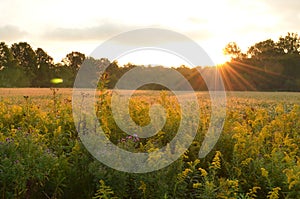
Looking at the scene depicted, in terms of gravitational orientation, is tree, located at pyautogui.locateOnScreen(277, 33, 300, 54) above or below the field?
above

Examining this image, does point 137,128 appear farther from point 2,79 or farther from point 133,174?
point 2,79

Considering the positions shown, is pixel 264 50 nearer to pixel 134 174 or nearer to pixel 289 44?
pixel 289 44

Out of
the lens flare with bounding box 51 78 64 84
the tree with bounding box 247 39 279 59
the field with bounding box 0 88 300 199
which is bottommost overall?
the field with bounding box 0 88 300 199

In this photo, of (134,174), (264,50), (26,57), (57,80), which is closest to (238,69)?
(264,50)

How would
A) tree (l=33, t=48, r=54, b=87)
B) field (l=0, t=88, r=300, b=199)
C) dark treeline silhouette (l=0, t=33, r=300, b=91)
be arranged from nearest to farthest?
1. field (l=0, t=88, r=300, b=199)
2. dark treeline silhouette (l=0, t=33, r=300, b=91)
3. tree (l=33, t=48, r=54, b=87)

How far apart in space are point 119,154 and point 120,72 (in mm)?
5052

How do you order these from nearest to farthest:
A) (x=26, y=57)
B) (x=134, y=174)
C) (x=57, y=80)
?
(x=134, y=174) → (x=57, y=80) → (x=26, y=57)

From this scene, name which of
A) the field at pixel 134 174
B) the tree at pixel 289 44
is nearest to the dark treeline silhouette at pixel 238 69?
the tree at pixel 289 44

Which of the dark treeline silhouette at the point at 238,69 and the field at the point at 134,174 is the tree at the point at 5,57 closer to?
the dark treeline silhouette at the point at 238,69

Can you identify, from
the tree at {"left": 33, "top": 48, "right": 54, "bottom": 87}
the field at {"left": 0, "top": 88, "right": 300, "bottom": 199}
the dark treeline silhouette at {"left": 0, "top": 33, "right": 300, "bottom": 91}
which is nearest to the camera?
the field at {"left": 0, "top": 88, "right": 300, "bottom": 199}

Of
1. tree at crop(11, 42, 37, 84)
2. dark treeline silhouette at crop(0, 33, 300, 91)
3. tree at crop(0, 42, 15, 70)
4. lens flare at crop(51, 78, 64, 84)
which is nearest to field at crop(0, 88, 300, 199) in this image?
dark treeline silhouette at crop(0, 33, 300, 91)

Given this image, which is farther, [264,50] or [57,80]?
[264,50]

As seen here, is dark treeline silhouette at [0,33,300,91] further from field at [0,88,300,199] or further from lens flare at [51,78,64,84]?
field at [0,88,300,199]

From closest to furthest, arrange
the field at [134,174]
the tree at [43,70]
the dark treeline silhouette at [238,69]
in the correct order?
the field at [134,174], the dark treeline silhouette at [238,69], the tree at [43,70]
